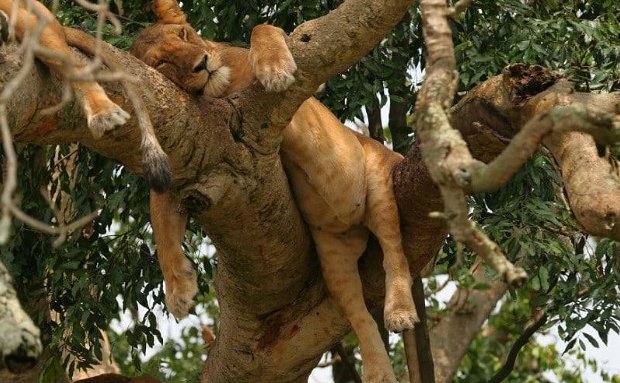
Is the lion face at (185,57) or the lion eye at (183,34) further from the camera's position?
the lion eye at (183,34)

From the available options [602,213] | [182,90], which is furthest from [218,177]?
[602,213]

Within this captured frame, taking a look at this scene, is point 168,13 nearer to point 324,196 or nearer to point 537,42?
point 324,196

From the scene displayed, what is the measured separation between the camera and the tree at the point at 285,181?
4914 mm

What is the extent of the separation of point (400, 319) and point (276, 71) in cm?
131

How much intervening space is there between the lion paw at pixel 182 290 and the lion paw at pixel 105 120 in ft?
4.19

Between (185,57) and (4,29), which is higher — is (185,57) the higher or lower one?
the higher one

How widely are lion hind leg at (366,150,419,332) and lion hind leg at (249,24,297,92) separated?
94cm

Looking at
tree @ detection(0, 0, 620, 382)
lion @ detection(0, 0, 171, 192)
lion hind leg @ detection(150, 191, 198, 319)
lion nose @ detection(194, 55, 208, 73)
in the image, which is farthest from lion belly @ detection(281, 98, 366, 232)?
lion @ detection(0, 0, 171, 192)

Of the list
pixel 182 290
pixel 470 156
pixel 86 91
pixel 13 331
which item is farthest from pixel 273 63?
pixel 13 331

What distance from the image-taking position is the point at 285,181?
560 centimetres

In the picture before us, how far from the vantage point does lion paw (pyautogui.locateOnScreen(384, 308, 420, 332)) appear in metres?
5.52

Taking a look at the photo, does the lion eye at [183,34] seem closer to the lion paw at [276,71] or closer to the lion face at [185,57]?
the lion face at [185,57]

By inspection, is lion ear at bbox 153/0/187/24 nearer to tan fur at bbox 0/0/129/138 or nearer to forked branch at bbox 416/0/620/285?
tan fur at bbox 0/0/129/138

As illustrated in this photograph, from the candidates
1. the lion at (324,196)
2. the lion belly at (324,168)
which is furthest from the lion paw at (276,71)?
the lion belly at (324,168)
